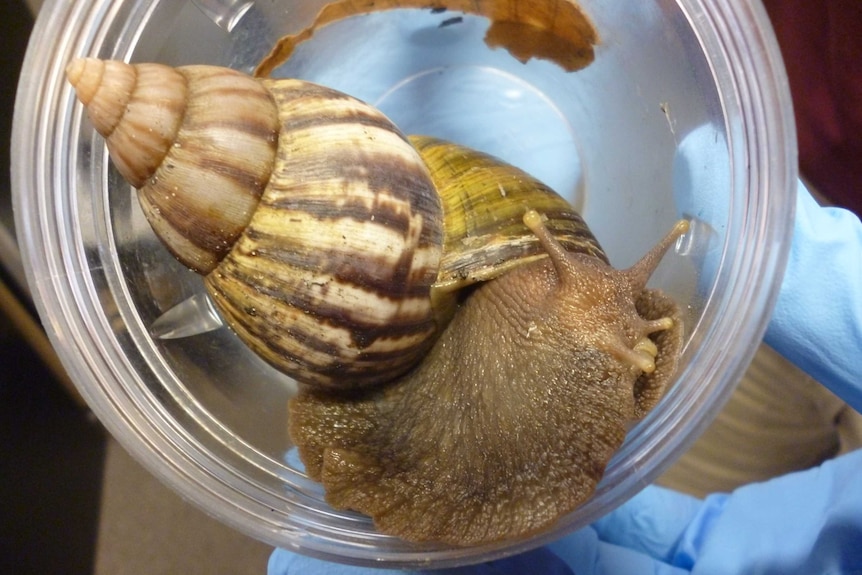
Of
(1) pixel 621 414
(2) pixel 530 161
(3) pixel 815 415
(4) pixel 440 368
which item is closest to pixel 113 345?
(4) pixel 440 368

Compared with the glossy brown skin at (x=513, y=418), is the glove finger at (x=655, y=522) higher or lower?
lower

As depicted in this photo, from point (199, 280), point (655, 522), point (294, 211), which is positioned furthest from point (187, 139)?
point (655, 522)

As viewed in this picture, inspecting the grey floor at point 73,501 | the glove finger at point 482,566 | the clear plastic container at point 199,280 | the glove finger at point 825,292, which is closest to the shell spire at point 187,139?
the clear plastic container at point 199,280

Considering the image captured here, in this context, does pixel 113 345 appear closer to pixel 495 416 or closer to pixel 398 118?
pixel 495 416

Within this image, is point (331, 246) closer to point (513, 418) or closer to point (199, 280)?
point (513, 418)

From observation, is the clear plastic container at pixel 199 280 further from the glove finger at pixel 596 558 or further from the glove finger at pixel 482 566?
the glove finger at pixel 596 558

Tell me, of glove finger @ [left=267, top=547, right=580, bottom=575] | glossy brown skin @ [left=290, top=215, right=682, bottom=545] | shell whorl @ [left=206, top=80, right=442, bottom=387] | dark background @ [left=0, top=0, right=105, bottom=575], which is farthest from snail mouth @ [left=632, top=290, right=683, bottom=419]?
dark background @ [left=0, top=0, right=105, bottom=575]

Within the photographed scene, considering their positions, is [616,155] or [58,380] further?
[58,380]
